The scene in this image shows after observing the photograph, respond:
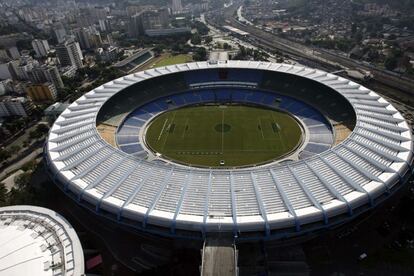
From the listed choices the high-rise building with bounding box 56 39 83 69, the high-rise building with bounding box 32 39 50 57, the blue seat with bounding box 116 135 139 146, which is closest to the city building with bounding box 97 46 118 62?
the high-rise building with bounding box 56 39 83 69

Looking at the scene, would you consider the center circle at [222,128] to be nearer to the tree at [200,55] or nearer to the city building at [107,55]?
the tree at [200,55]

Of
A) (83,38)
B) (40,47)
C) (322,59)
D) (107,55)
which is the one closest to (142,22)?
(83,38)

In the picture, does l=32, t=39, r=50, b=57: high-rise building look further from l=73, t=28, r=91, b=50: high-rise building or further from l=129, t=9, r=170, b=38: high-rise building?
l=129, t=9, r=170, b=38: high-rise building

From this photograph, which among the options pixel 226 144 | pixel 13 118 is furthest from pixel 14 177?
pixel 226 144

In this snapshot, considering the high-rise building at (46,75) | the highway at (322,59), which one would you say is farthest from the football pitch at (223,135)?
the high-rise building at (46,75)

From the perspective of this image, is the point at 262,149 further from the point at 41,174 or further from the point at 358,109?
the point at 41,174

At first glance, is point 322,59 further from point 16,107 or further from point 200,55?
point 16,107
